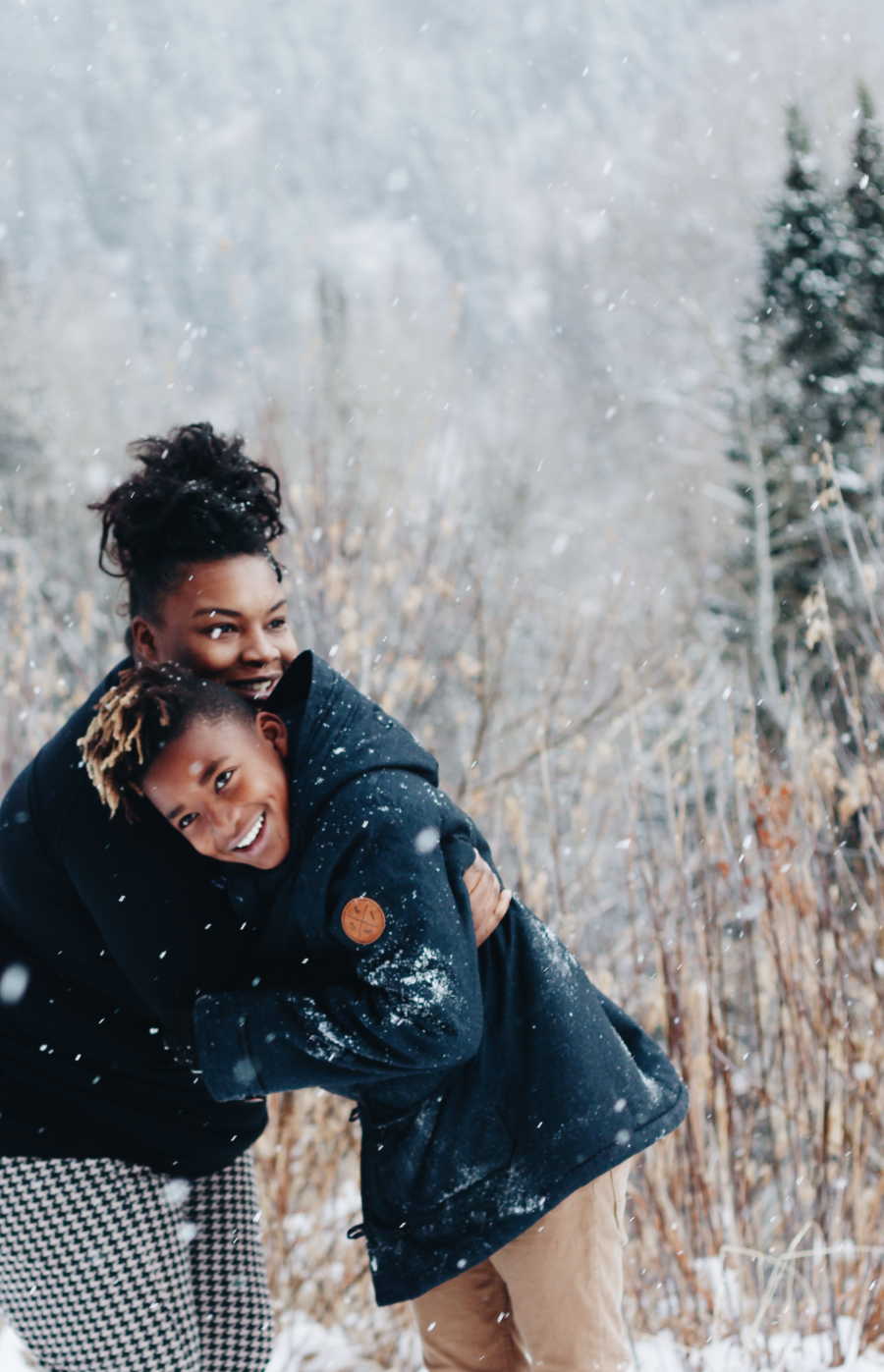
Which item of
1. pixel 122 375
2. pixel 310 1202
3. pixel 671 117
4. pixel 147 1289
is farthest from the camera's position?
pixel 671 117

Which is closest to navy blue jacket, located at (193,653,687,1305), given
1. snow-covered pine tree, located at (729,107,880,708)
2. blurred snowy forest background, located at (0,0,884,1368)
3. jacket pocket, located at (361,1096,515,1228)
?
jacket pocket, located at (361,1096,515,1228)

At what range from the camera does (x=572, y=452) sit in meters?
30.7

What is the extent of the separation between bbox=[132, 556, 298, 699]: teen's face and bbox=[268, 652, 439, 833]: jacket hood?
10 centimetres

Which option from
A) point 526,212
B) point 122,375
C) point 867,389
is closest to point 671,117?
point 526,212

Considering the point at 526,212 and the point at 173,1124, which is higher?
the point at 526,212

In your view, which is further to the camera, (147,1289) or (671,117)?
(671,117)

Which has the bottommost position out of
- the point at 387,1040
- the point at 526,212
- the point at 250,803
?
the point at 387,1040

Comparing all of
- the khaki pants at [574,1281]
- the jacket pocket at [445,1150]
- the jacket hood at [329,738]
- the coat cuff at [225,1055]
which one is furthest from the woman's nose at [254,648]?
the khaki pants at [574,1281]

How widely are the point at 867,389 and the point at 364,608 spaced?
33.2 ft

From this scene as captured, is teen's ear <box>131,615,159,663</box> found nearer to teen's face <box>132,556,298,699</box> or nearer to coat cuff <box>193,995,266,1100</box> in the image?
teen's face <box>132,556,298,699</box>

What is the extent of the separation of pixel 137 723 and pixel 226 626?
30 centimetres

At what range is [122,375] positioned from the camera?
64.0ft

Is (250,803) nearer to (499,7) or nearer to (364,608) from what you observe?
(364,608)

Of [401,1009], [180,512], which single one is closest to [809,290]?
[180,512]
